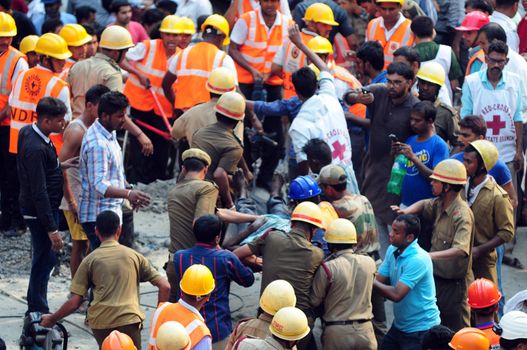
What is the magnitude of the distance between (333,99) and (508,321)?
13.2 ft

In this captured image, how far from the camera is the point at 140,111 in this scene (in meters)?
14.5

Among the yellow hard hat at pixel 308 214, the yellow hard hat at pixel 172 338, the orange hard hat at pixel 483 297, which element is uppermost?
the yellow hard hat at pixel 172 338

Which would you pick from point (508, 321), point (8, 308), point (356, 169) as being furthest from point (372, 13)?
point (508, 321)

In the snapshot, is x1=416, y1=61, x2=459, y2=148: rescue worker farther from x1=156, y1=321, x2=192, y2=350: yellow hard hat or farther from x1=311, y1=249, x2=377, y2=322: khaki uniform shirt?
x1=156, y1=321, x2=192, y2=350: yellow hard hat

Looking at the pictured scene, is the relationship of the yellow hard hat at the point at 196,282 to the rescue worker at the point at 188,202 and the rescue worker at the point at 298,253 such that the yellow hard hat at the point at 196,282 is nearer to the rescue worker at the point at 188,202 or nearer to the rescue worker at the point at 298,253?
the rescue worker at the point at 298,253

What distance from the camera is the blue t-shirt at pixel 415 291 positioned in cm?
983

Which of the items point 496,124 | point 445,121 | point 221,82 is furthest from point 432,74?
point 221,82

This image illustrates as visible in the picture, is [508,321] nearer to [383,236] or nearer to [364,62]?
[383,236]

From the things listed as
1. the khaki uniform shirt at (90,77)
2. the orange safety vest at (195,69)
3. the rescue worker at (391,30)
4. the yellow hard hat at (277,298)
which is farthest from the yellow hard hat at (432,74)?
the yellow hard hat at (277,298)

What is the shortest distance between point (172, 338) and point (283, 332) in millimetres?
826

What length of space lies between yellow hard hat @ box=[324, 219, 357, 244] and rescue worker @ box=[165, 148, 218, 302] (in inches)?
44.3

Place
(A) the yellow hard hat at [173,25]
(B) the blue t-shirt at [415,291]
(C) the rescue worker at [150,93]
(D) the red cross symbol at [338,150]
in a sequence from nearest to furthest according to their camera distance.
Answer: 1. (B) the blue t-shirt at [415,291]
2. (D) the red cross symbol at [338,150]
3. (A) the yellow hard hat at [173,25]
4. (C) the rescue worker at [150,93]

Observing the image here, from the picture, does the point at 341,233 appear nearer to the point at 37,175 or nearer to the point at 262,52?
the point at 37,175

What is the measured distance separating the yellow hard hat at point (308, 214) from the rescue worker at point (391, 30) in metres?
4.85
